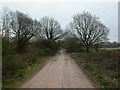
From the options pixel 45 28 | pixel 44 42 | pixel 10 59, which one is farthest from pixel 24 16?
pixel 10 59

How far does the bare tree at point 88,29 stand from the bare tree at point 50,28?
24.7 ft

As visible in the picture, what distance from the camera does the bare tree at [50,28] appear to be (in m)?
56.6

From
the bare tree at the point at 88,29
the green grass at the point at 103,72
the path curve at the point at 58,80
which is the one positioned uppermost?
the bare tree at the point at 88,29

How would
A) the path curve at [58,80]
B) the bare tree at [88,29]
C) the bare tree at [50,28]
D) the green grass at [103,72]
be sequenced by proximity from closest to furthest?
1. the path curve at [58,80]
2. the green grass at [103,72]
3. the bare tree at [88,29]
4. the bare tree at [50,28]

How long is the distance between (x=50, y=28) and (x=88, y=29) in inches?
546

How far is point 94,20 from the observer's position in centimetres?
4862

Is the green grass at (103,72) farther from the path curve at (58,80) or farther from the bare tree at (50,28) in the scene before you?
the bare tree at (50,28)

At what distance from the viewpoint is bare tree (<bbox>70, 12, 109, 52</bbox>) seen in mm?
47750

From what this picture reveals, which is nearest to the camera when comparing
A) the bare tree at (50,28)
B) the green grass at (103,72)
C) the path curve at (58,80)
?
the path curve at (58,80)

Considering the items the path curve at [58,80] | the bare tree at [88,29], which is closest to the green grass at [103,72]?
the path curve at [58,80]

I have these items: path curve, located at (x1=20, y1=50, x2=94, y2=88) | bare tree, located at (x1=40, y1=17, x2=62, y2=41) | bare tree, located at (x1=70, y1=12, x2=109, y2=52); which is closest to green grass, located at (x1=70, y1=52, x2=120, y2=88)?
path curve, located at (x1=20, y1=50, x2=94, y2=88)

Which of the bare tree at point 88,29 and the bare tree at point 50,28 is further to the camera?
the bare tree at point 50,28

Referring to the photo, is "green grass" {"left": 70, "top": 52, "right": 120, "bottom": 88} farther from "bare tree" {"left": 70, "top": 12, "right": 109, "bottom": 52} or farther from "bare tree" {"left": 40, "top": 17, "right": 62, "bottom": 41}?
"bare tree" {"left": 40, "top": 17, "right": 62, "bottom": 41}

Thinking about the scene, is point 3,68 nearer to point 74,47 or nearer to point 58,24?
point 74,47
